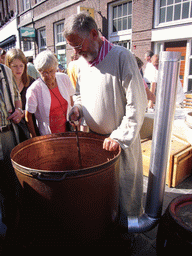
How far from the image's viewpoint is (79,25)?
1.41 m

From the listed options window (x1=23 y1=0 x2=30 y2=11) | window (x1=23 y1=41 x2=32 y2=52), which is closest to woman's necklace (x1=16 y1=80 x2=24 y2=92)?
window (x1=23 y1=41 x2=32 y2=52)

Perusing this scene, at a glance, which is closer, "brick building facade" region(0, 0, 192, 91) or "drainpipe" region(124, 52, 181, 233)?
"drainpipe" region(124, 52, 181, 233)

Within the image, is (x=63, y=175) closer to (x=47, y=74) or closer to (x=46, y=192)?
(x=46, y=192)

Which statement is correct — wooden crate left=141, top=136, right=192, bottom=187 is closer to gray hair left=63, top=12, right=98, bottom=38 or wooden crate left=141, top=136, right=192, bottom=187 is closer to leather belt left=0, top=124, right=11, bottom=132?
leather belt left=0, top=124, right=11, bottom=132

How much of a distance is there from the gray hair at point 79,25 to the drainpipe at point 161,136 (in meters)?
0.55

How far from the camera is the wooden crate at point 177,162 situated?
2787mm

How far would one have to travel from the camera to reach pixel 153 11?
7.96m

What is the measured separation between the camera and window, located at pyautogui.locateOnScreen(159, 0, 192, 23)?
280 inches

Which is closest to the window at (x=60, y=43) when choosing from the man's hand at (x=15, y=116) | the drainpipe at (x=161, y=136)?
the man's hand at (x=15, y=116)

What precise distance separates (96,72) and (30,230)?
1.10 meters

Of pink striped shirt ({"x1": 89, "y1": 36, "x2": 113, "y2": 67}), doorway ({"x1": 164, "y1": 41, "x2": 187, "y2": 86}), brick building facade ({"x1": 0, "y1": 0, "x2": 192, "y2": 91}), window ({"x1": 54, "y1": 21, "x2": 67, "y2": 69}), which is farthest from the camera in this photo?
window ({"x1": 54, "y1": 21, "x2": 67, "y2": 69})

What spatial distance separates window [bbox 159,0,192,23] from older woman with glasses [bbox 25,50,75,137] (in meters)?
6.69

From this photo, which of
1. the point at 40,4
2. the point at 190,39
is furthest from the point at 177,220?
the point at 40,4

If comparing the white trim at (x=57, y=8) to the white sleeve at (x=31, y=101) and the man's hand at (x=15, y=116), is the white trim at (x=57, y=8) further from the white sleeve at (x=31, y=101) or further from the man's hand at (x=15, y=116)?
the man's hand at (x=15, y=116)
